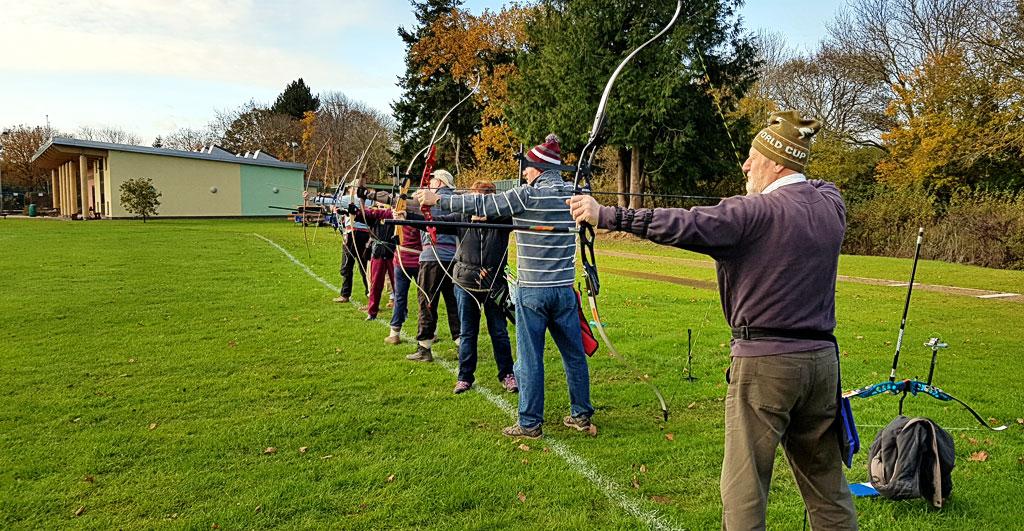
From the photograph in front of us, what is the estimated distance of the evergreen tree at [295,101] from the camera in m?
68.5

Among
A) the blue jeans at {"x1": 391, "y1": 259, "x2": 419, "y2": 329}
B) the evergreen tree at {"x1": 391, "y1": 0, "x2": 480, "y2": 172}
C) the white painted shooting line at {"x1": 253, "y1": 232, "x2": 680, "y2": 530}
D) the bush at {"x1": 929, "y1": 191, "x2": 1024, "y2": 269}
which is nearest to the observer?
the white painted shooting line at {"x1": 253, "y1": 232, "x2": 680, "y2": 530}

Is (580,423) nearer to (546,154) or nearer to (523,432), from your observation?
(523,432)

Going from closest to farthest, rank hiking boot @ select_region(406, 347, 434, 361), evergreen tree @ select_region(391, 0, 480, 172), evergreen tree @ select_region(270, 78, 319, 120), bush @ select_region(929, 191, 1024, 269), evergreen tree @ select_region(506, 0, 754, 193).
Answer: hiking boot @ select_region(406, 347, 434, 361) < bush @ select_region(929, 191, 1024, 269) < evergreen tree @ select_region(506, 0, 754, 193) < evergreen tree @ select_region(391, 0, 480, 172) < evergreen tree @ select_region(270, 78, 319, 120)

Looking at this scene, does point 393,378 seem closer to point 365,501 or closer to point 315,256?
point 365,501

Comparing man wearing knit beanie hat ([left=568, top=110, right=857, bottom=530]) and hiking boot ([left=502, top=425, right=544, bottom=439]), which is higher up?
man wearing knit beanie hat ([left=568, top=110, right=857, bottom=530])

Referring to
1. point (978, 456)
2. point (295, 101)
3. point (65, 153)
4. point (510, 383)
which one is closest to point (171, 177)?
point (65, 153)

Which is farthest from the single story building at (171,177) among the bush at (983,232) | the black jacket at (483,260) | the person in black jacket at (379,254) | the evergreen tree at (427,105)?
the black jacket at (483,260)

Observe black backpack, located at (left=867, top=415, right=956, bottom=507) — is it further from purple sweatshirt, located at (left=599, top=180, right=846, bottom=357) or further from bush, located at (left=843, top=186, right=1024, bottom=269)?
bush, located at (left=843, top=186, right=1024, bottom=269)

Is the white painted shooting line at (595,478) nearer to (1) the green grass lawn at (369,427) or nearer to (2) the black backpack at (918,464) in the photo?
(1) the green grass lawn at (369,427)

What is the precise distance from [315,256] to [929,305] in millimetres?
14540

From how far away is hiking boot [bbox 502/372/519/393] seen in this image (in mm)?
5566

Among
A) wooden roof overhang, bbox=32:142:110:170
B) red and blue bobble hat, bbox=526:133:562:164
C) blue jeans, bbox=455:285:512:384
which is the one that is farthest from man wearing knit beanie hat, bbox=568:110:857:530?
wooden roof overhang, bbox=32:142:110:170

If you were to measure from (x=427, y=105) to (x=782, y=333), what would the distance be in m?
37.8

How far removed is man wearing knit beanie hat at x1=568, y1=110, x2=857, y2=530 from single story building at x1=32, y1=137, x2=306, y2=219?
36301 mm
